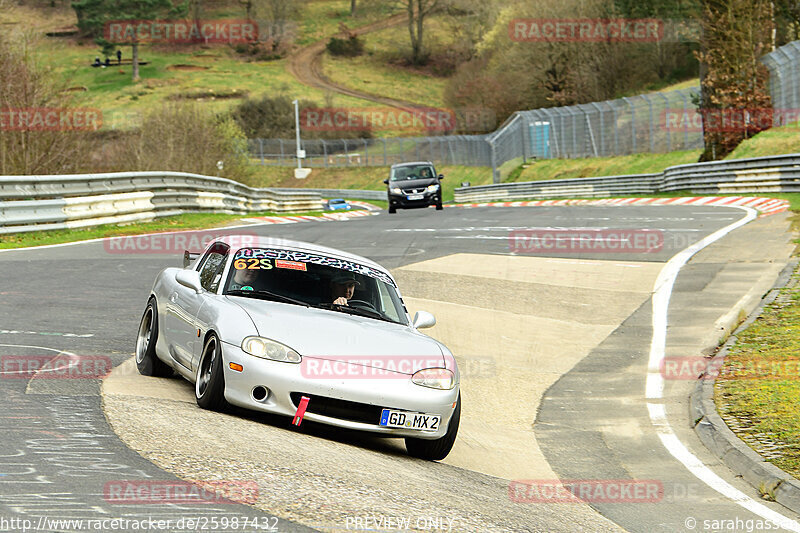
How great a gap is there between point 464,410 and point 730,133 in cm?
3360

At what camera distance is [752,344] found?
1149 cm

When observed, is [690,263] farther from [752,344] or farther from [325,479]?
[325,479]

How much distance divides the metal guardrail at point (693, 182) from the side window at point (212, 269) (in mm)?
25377

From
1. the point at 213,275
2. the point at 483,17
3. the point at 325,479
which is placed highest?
the point at 483,17

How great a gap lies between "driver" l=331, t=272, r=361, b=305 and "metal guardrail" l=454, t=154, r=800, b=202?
25.1 metres

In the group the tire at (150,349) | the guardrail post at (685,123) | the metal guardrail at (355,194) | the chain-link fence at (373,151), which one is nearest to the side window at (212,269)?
the tire at (150,349)

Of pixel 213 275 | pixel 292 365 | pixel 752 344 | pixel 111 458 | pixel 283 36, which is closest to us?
pixel 111 458

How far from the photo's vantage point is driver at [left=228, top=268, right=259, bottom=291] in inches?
324

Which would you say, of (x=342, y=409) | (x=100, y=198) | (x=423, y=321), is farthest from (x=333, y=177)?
(x=342, y=409)

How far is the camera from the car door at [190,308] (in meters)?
7.98

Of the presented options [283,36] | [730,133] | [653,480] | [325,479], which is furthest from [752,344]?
[283,36]

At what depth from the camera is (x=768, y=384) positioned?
383 inches

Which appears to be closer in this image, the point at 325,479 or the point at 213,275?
the point at 325,479

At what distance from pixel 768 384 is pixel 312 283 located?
15.0 ft
